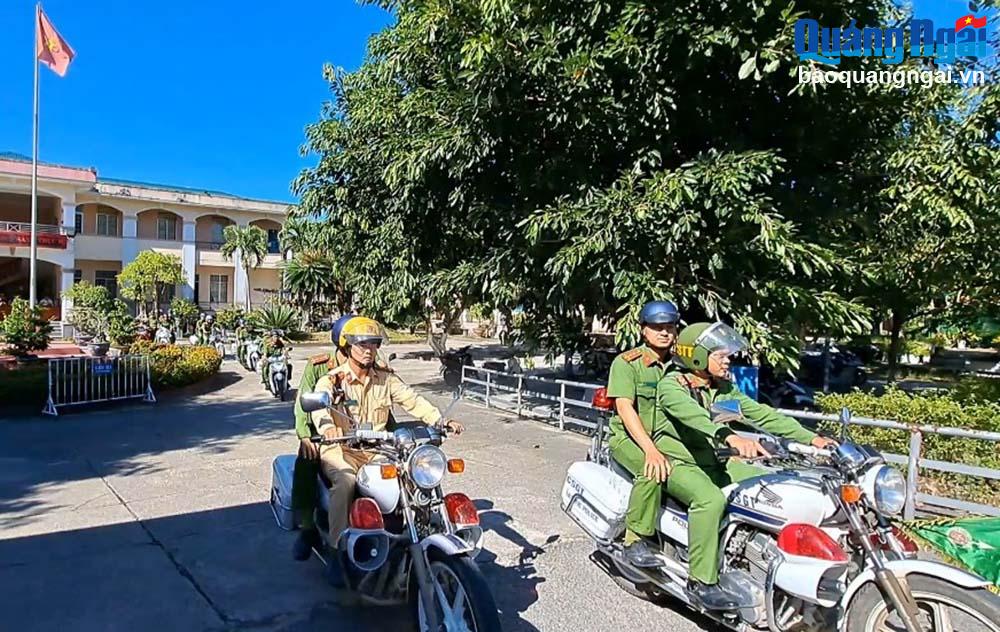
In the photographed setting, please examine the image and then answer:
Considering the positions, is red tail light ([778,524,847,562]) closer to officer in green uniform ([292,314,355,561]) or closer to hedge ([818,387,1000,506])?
officer in green uniform ([292,314,355,561])

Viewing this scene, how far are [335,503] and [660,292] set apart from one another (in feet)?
14.6

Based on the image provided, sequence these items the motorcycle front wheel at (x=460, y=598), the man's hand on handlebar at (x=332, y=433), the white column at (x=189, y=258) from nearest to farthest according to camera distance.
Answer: the motorcycle front wheel at (x=460, y=598) → the man's hand on handlebar at (x=332, y=433) → the white column at (x=189, y=258)

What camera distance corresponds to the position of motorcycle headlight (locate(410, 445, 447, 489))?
125 inches

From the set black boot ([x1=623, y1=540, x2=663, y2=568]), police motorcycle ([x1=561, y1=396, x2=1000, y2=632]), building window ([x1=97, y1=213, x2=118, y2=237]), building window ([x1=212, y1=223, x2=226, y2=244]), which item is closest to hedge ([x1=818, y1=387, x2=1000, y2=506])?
police motorcycle ([x1=561, y1=396, x2=1000, y2=632])

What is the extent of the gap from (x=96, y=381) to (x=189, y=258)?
3448 cm

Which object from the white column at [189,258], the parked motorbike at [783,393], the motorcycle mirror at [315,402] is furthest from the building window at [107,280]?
the motorcycle mirror at [315,402]

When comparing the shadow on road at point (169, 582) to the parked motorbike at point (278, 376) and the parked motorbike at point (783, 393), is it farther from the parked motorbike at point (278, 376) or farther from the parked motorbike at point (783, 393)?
the parked motorbike at point (783, 393)

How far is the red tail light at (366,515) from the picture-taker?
10.8 feet

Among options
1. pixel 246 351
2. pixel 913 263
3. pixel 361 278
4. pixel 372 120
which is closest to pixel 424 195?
pixel 372 120

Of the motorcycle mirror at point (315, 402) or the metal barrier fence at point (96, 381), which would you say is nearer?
the motorcycle mirror at point (315, 402)

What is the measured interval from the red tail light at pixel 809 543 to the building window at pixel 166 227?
45330mm

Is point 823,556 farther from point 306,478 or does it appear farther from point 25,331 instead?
point 25,331

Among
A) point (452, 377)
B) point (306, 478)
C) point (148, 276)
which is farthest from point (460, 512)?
point (148, 276)

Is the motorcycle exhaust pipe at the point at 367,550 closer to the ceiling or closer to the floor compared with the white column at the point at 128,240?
closer to the floor
